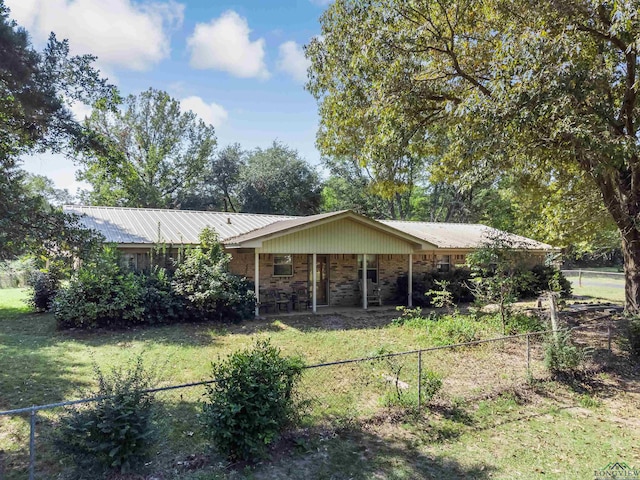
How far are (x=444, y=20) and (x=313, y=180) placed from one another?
84.3ft

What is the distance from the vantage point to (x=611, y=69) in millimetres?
9062

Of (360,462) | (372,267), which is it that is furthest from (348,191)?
(360,462)

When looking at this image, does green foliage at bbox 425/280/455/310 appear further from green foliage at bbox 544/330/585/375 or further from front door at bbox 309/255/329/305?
front door at bbox 309/255/329/305

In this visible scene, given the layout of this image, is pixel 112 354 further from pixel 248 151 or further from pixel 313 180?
pixel 248 151

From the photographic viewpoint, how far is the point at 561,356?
284 inches

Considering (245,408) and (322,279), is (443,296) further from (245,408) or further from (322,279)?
(245,408)

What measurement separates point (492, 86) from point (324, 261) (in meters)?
9.47

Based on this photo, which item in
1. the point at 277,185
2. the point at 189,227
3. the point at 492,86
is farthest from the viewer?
the point at 277,185

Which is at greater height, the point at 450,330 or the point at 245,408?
the point at 245,408

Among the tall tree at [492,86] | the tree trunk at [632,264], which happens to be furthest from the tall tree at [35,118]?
the tree trunk at [632,264]

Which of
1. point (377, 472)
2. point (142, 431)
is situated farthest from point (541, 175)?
point (142, 431)

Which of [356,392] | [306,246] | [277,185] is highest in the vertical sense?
[277,185]
